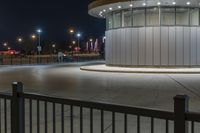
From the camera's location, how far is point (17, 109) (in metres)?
5.68

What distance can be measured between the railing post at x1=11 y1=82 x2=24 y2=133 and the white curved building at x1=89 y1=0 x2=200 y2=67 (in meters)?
29.5

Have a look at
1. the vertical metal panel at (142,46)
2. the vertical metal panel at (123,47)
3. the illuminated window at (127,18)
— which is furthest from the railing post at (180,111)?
the vertical metal panel at (123,47)

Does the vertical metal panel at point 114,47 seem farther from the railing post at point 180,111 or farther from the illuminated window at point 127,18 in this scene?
the railing post at point 180,111

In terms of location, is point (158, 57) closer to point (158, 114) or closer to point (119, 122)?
point (119, 122)

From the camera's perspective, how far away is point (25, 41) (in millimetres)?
185875

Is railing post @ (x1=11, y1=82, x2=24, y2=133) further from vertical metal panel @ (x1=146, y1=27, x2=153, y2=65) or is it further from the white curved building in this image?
vertical metal panel @ (x1=146, y1=27, x2=153, y2=65)

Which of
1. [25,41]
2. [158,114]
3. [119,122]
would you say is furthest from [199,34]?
[25,41]

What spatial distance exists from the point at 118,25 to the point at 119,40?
164cm

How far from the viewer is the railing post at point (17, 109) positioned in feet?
18.6

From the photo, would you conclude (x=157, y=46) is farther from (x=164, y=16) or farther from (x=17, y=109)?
(x=17, y=109)

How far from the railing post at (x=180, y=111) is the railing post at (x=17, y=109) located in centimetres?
257

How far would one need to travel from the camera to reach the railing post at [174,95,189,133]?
3.89 metres

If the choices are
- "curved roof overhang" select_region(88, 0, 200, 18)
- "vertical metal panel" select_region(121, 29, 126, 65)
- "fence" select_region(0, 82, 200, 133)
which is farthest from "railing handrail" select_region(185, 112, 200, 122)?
"vertical metal panel" select_region(121, 29, 126, 65)

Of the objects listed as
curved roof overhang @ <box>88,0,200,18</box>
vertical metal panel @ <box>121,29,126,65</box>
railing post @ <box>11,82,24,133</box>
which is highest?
curved roof overhang @ <box>88,0,200,18</box>
